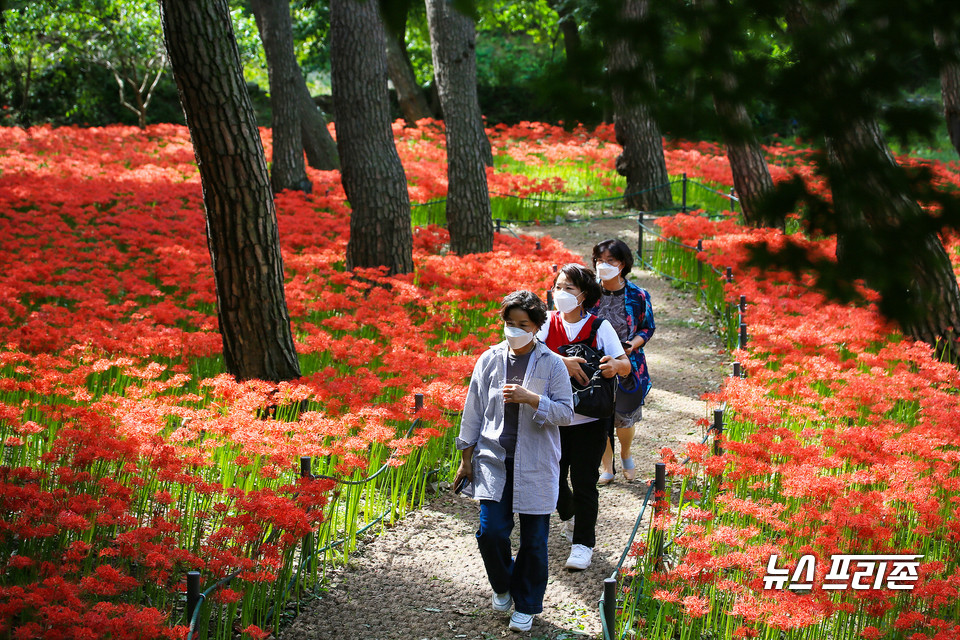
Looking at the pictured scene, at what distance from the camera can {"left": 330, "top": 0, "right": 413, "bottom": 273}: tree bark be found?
29.9ft

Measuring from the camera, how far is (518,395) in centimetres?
369

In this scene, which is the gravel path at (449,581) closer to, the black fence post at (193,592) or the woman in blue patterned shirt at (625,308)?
the black fence post at (193,592)

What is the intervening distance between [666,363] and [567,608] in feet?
15.0

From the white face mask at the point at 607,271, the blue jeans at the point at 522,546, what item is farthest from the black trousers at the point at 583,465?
the white face mask at the point at 607,271

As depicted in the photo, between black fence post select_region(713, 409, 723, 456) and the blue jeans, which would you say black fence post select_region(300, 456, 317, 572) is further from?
black fence post select_region(713, 409, 723, 456)

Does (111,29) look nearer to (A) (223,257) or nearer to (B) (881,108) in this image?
(A) (223,257)

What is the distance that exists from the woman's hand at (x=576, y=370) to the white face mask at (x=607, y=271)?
99cm

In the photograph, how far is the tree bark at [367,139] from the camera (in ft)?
29.9

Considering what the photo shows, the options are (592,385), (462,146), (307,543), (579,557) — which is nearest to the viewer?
(307,543)

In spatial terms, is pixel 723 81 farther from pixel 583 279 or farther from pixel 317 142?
pixel 317 142

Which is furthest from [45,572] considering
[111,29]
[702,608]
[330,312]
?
[111,29]

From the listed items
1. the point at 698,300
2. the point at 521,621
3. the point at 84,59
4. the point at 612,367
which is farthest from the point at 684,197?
the point at 84,59

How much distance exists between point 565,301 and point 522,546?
4.30ft

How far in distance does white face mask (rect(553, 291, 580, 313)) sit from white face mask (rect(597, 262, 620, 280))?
0.82 metres
